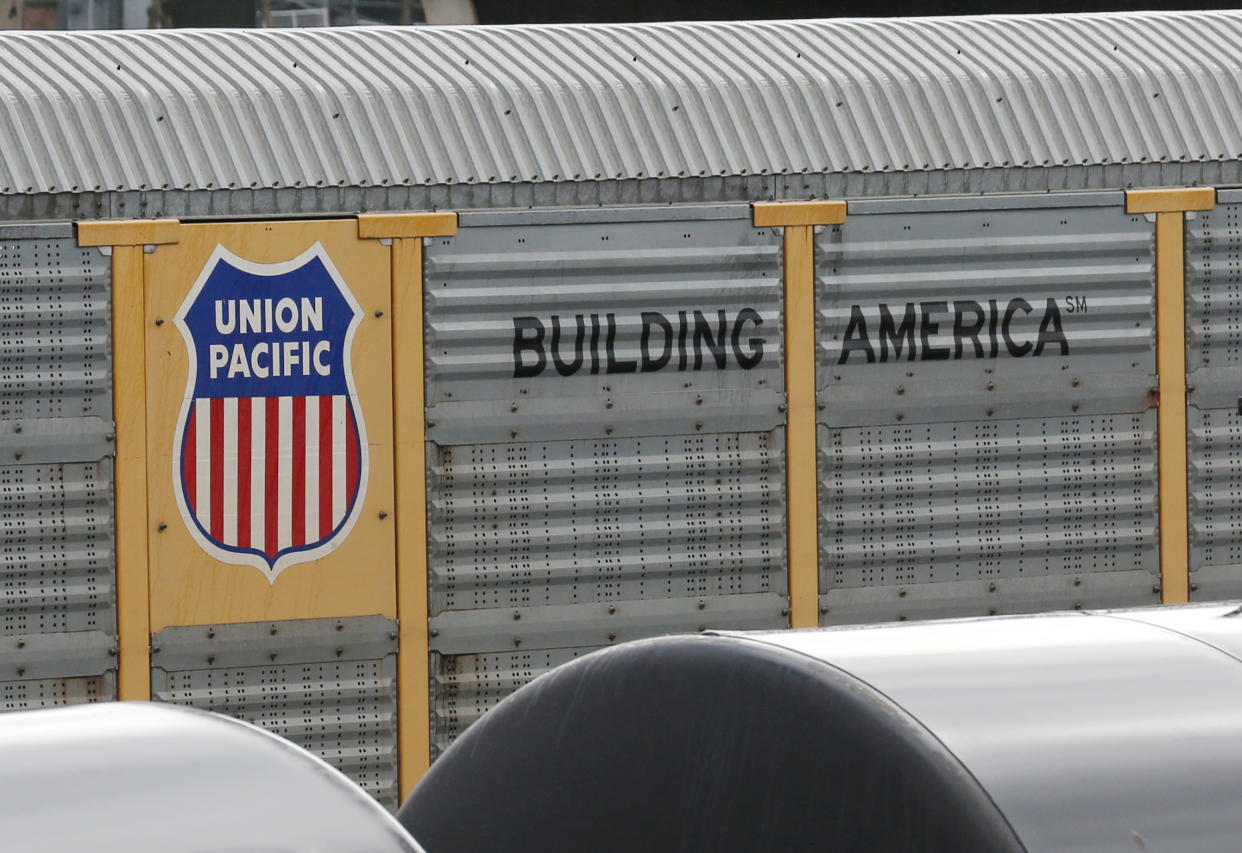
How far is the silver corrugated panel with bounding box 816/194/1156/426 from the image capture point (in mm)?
7148

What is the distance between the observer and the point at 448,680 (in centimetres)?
684

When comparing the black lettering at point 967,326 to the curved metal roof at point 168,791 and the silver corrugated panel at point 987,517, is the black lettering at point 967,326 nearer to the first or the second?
the silver corrugated panel at point 987,517

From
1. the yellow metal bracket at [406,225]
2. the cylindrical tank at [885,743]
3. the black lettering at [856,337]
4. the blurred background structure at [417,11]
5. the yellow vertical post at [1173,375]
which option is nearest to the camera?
the cylindrical tank at [885,743]

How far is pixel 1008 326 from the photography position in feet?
24.0

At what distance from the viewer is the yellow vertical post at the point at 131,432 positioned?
21.0 feet

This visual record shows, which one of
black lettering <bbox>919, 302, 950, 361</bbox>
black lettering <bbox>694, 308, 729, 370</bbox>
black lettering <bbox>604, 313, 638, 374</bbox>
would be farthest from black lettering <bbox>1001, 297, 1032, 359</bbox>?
black lettering <bbox>604, 313, 638, 374</bbox>

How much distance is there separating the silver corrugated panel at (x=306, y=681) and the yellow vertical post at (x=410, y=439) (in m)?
0.08

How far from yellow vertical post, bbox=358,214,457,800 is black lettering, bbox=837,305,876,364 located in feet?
5.52

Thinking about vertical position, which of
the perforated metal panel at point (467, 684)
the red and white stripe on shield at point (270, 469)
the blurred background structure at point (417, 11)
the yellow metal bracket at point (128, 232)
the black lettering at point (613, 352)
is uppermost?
the blurred background structure at point (417, 11)

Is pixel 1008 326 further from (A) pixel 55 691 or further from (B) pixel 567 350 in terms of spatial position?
(A) pixel 55 691

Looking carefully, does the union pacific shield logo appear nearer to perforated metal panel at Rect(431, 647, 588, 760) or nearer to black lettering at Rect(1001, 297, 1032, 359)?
perforated metal panel at Rect(431, 647, 588, 760)

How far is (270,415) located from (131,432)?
0.52 metres

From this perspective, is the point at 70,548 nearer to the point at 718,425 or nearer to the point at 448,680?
the point at 448,680

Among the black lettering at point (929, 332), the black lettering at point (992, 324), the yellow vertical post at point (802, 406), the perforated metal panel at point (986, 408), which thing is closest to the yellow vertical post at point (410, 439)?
the yellow vertical post at point (802, 406)
